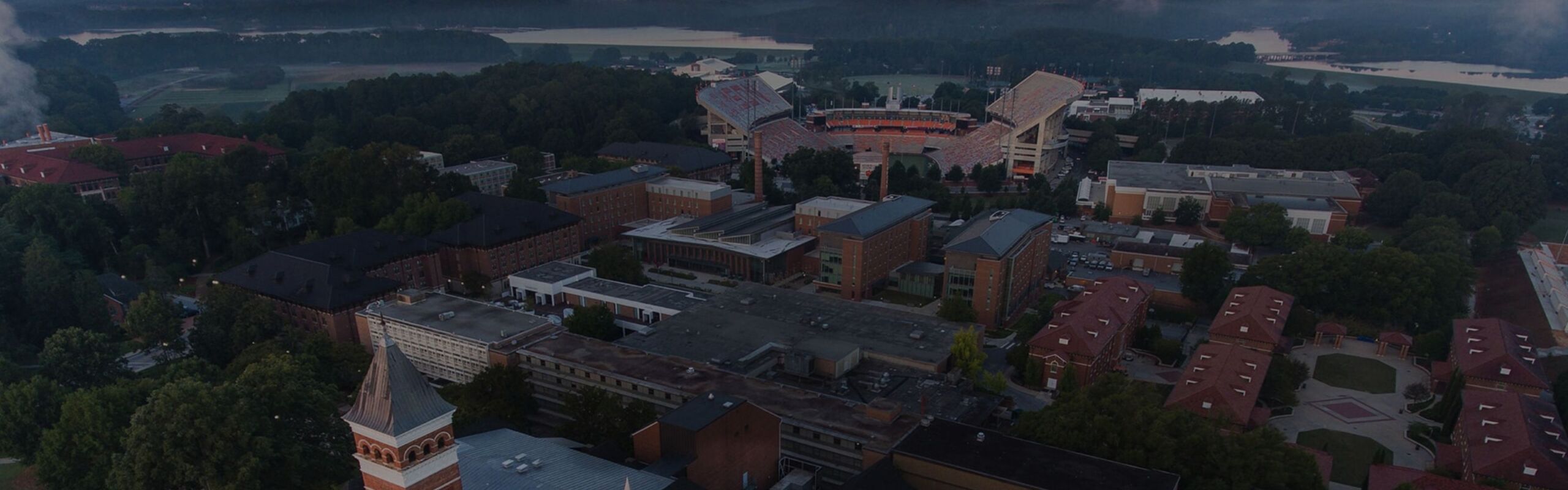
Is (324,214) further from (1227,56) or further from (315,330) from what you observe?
(1227,56)

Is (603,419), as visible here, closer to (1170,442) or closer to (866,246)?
(1170,442)

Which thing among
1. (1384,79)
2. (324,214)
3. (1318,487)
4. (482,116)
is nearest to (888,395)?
(1318,487)

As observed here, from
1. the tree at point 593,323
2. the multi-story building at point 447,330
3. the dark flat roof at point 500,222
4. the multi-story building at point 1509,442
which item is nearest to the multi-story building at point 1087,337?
the multi-story building at point 1509,442

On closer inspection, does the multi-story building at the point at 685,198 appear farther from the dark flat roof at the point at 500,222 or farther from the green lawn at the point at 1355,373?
the green lawn at the point at 1355,373

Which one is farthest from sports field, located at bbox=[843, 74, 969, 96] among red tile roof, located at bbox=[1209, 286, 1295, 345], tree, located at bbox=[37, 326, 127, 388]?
tree, located at bbox=[37, 326, 127, 388]

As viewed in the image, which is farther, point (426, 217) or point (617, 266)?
point (426, 217)

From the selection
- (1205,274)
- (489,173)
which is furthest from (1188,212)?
(489,173)
